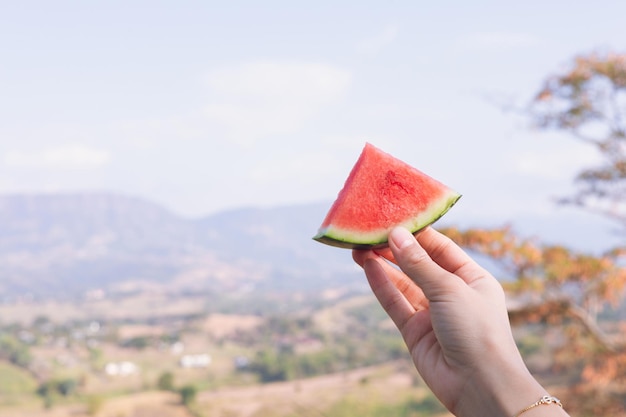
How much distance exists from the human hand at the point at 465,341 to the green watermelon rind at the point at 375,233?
0.14m

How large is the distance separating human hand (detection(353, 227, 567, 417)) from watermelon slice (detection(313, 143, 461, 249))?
18 cm

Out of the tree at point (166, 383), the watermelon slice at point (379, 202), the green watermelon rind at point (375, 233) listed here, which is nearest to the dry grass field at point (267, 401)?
the tree at point (166, 383)

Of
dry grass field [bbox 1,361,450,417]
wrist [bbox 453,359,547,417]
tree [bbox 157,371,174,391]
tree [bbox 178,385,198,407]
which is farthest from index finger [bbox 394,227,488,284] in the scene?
tree [bbox 157,371,174,391]

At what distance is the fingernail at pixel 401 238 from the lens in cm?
149

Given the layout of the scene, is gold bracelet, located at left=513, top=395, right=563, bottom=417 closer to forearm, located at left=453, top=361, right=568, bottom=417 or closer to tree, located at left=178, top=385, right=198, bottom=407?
forearm, located at left=453, top=361, right=568, bottom=417

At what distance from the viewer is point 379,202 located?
186cm

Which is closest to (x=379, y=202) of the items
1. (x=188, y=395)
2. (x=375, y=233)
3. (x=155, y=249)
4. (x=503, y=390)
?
(x=375, y=233)

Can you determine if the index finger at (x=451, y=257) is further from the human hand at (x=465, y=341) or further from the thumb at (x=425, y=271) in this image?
the thumb at (x=425, y=271)

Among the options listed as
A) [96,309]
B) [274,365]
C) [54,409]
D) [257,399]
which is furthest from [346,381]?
[96,309]

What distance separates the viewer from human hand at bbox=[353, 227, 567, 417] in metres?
1.35

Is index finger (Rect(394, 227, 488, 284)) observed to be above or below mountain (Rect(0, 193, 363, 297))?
above

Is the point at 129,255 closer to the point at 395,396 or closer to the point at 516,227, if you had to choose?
the point at 395,396

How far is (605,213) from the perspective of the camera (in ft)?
20.1

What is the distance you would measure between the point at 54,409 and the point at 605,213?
29587 mm
